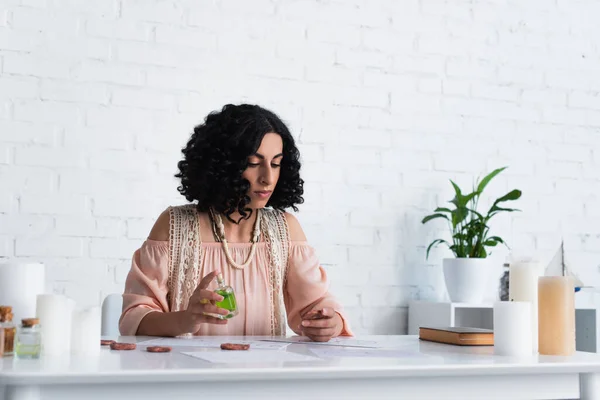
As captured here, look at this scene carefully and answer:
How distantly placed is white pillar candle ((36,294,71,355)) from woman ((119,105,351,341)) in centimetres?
66

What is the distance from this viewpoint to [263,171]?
2.06 m

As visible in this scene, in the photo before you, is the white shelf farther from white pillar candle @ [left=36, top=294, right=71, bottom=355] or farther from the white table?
white pillar candle @ [left=36, top=294, right=71, bottom=355]

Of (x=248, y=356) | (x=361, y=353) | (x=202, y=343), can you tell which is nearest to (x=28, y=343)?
(x=248, y=356)

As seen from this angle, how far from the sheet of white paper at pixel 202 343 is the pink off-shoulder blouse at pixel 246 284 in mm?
273

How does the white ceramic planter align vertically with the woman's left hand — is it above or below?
above

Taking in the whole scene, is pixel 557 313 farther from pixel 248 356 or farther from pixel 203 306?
pixel 203 306

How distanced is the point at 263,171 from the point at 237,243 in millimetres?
209

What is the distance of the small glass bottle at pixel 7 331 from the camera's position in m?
1.21

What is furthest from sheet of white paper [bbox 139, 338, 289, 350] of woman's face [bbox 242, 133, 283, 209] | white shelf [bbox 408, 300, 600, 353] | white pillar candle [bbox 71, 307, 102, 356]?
white shelf [bbox 408, 300, 600, 353]

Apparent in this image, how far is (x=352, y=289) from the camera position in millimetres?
3064

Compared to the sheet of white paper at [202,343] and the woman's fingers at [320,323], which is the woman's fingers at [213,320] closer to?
the sheet of white paper at [202,343]

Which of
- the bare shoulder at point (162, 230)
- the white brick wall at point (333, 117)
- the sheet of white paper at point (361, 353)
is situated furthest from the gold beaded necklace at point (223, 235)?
the white brick wall at point (333, 117)

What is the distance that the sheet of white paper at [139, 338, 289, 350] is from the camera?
151 centimetres

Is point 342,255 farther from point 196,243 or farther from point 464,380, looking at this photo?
point 464,380
